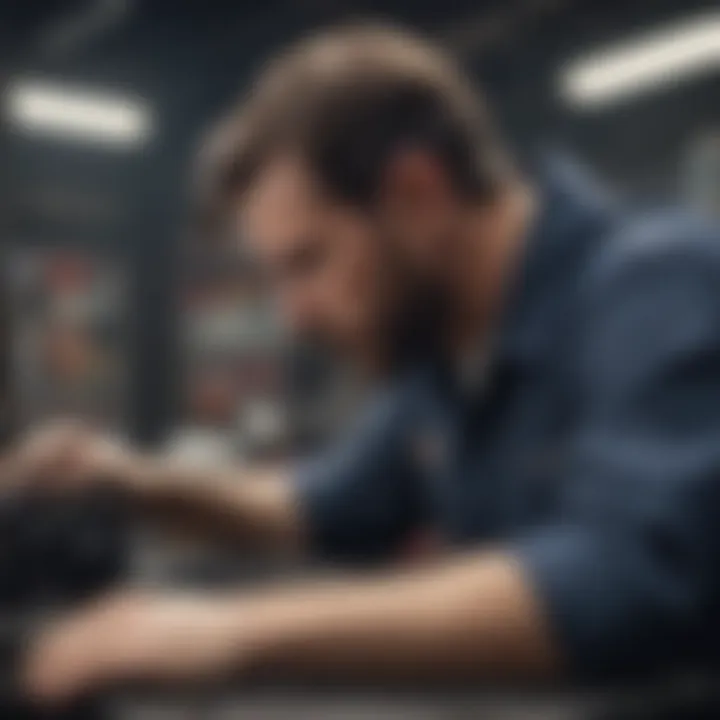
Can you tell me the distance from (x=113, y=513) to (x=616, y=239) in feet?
1.08

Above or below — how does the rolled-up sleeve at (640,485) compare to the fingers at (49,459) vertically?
below

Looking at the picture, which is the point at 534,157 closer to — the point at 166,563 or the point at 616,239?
the point at 616,239

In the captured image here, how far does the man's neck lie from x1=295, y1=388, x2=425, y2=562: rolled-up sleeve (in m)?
0.06

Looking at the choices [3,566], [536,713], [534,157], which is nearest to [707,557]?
[536,713]

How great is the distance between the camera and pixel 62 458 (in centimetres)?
64

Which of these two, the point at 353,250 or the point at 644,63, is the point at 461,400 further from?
the point at 644,63

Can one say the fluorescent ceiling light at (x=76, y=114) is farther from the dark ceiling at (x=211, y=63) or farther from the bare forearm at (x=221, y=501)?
the bare forearm at (x=221, y=501)

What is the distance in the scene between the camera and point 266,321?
0.63 m

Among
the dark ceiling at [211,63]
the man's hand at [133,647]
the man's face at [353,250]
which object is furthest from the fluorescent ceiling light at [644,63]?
the man's hand at [133,647]

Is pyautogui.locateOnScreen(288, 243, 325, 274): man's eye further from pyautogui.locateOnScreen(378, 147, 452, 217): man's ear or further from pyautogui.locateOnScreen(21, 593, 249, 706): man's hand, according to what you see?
pyautogui.locateOnScreen(21, 593, 249, 706): man's hand

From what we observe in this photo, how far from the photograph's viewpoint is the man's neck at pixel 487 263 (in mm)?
608

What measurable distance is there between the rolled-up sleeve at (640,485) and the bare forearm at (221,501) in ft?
0.52

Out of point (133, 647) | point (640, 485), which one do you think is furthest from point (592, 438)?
point (133, 647)

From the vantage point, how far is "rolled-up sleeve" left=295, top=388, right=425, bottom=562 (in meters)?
0.65
